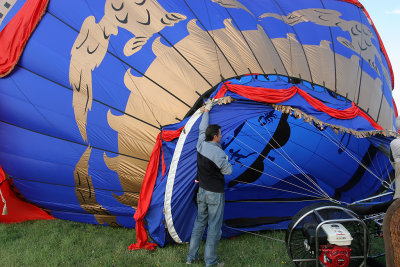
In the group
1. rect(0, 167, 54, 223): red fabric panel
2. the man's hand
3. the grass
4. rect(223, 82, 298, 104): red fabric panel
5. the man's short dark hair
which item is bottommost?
rect(0, 167, 54, 223): red fabric panel

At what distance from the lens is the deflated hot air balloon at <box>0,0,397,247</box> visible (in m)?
3.52

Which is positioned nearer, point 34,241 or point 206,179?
point 206,179

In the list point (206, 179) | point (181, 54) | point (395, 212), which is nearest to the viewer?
point (395, 212)

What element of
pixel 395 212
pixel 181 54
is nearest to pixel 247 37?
pixel 181 54

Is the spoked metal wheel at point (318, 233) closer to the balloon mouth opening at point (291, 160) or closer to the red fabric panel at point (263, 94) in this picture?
the red fabric panel at point (263, 94)

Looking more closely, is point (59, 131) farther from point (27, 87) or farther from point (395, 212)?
point (395, 212)

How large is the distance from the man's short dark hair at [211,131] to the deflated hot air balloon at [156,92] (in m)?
0.22

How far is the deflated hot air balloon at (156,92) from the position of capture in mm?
3516

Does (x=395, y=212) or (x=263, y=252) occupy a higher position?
(x=395, y=212)

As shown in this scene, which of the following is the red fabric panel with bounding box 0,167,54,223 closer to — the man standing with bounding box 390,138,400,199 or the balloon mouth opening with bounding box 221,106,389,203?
the balloon mouth opening with bounding box 221,106,389,203

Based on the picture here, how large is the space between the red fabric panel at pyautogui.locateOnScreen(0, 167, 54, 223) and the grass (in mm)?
209

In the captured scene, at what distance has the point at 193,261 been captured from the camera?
3.32 metres

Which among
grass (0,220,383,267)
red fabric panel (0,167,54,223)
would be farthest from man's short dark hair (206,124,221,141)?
red fabric panel (0,167,54,223)

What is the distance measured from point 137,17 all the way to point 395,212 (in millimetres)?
3068
